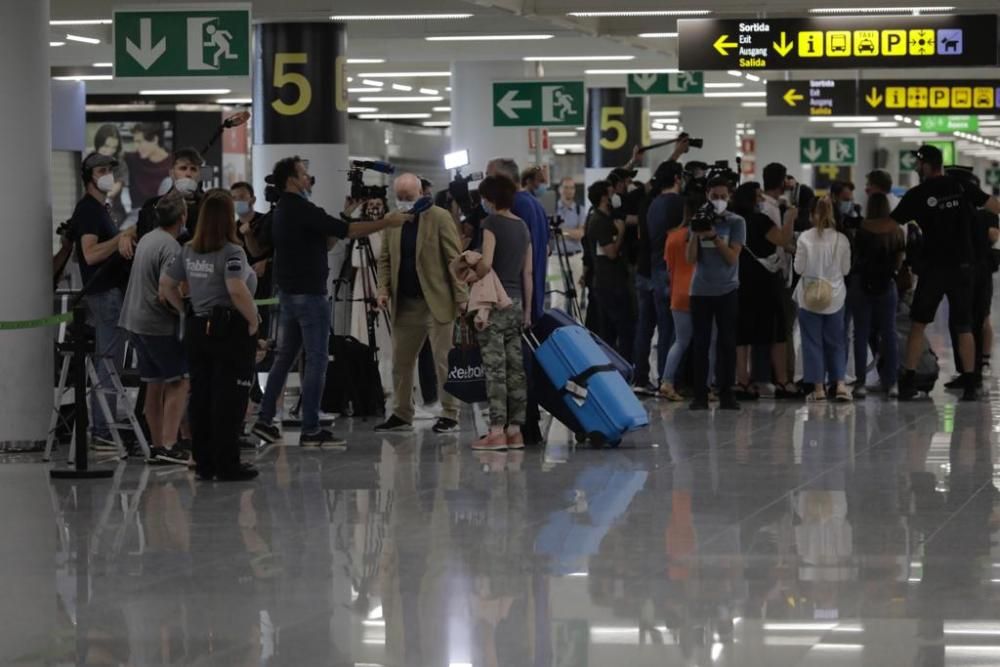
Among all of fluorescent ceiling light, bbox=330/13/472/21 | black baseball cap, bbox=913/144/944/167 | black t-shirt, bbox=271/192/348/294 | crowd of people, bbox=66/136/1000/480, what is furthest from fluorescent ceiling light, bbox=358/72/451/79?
black t-shirt, bbox=271/192/348/294

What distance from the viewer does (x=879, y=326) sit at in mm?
13164

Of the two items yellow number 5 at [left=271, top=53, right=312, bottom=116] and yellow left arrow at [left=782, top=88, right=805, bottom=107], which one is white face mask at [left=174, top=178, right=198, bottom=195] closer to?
yellow number 5 at [left=271, top=53, right=312, bottom=116]

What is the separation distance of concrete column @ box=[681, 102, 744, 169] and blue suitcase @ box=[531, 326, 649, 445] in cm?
2172

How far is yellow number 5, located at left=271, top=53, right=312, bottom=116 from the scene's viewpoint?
14.6 metres

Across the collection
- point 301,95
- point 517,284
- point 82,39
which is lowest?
point 517,284

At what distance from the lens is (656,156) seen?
1485 inches

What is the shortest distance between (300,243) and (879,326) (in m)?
5.02

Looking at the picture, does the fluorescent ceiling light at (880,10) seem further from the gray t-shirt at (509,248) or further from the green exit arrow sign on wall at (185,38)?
the gray t-shirt at (509,248)

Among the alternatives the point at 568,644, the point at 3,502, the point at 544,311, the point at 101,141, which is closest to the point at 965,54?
the point at 544,311

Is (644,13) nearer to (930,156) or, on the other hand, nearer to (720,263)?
(930,156)

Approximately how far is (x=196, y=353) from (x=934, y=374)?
6.32 meters

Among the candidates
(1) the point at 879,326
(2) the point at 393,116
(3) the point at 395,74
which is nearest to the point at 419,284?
(1) the point at 879,326

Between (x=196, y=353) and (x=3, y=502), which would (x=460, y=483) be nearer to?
(x=196, y=353)

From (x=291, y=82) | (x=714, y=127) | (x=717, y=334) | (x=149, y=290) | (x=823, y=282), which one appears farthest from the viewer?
(x=714, y=127)
